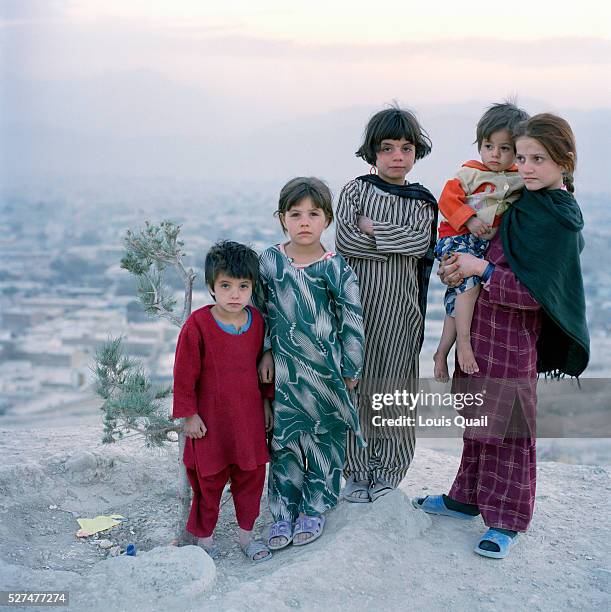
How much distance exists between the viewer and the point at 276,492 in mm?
3404

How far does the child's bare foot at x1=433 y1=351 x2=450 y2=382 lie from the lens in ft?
11.5

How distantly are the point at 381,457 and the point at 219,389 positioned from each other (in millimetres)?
958

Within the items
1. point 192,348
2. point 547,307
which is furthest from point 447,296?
point 192,348

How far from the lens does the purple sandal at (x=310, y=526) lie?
328 centimetres

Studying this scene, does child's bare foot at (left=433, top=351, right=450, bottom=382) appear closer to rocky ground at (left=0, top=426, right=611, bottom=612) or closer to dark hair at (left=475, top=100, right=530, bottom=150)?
rocky ground at (left=0, top=426, right=611, bottom=612)

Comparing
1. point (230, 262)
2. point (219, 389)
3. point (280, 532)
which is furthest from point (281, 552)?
point (230, 262)

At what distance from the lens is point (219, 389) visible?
3117 mm

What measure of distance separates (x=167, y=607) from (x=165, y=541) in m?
0.86

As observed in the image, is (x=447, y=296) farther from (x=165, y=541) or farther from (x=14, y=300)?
(x=14, y=300)

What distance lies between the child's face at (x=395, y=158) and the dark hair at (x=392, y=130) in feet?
0.07

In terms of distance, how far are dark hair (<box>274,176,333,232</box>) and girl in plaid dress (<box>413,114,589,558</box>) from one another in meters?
0.59

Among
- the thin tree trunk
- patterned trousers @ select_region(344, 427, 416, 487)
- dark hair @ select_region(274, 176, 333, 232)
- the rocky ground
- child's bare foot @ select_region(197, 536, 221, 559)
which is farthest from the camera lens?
patterned trousers @ select_region(344, 427, 416, 487)

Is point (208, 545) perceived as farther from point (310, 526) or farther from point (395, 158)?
point (395, 158)

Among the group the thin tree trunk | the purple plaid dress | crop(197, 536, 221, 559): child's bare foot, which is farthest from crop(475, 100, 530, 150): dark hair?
crop(197, 536, 221, 559): child's bare foot
